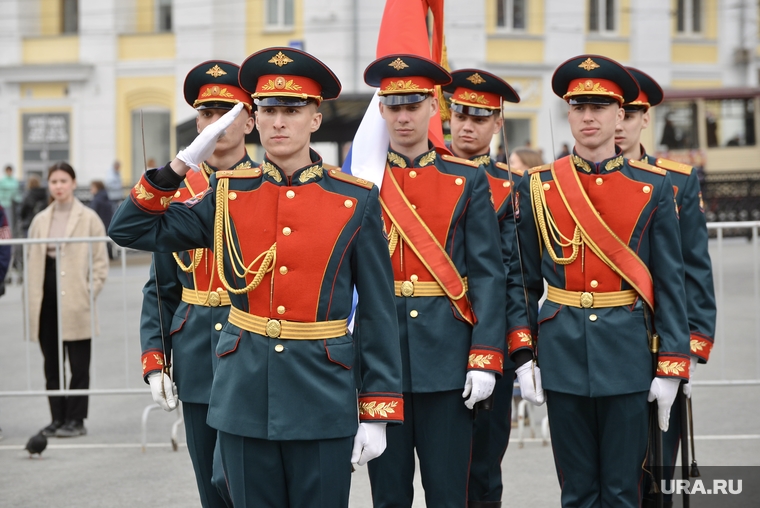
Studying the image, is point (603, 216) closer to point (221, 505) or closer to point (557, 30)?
point (221, 505)

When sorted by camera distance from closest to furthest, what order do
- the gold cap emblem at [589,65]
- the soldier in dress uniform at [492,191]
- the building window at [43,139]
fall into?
1. the gold cap emblem at [589,65]
2. the soldier in dress uniform at [492,191]
3. the building window at [43,139]

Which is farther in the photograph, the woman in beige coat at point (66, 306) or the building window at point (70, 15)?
the building window at point (70, 15)

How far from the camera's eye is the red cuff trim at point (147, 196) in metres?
3.45

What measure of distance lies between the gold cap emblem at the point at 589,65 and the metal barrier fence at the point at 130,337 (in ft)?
11.6

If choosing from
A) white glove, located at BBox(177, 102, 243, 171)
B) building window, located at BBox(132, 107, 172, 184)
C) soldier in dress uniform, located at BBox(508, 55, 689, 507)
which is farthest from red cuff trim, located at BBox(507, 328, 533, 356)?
building window, located at BBox(132, 107, 172, 184)

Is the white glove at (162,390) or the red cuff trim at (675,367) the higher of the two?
the red cuff trim at (675,367)

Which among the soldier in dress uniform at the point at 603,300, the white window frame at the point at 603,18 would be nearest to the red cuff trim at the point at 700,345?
the soldier in dress uniform at the point at 603,300

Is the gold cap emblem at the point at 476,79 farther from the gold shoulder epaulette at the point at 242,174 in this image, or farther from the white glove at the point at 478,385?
the gold shoulder epaulette at the point at 242,174

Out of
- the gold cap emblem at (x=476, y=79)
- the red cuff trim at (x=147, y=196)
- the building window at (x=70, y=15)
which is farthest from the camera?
the building window at (x=70, y=15)

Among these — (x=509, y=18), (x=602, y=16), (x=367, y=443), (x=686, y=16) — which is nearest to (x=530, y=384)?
(x=367, y=443)

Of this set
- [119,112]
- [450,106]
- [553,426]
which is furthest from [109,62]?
[553,426]

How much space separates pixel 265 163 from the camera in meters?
3.64

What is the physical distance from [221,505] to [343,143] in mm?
10650

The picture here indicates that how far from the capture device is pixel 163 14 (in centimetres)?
3130
